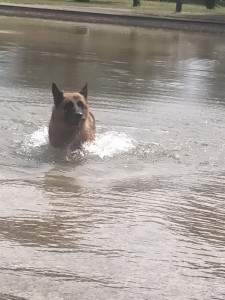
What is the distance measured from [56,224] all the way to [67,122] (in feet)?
9.39

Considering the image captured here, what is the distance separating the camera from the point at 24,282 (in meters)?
4.76

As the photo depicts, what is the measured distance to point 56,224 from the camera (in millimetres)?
6008

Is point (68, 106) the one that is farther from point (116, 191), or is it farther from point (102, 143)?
point (116, 191)

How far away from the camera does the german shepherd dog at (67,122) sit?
28.5 feet

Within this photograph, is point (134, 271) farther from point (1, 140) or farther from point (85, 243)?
point (1, 140)

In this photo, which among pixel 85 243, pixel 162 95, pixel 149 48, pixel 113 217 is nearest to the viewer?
pixel 85 243

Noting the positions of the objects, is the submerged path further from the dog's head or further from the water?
the dog's head

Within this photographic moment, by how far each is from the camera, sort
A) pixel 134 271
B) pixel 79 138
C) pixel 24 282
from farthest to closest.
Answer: pixel 79 138, pixel 134 271, pixel 24 282

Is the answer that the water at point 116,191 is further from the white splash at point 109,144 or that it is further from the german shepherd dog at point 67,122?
the german shepherd dog at point 67,122

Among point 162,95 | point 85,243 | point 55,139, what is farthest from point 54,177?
point 162,95

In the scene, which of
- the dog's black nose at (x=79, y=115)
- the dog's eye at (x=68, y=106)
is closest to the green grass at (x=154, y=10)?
the dog's eye at (x=68, y=106)

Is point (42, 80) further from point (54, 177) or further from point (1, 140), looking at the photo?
point (54, 177)

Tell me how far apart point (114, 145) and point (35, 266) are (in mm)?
4318

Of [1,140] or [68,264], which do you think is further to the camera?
[1,140]
